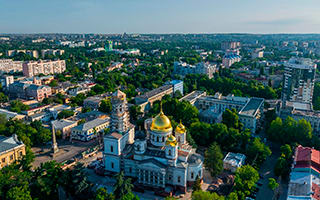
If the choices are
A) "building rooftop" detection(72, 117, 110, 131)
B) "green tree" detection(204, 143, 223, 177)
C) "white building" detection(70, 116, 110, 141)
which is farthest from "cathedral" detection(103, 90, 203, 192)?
"building rooftop" detection(72, 117, 110, 131)

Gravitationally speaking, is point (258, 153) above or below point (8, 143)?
below

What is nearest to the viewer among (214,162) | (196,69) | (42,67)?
(214,162)

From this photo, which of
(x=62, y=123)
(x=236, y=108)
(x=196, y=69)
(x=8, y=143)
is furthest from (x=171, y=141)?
(x=196, y=69)

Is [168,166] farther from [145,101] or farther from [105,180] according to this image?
[145,101]

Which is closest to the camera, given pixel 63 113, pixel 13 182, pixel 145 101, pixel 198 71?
pixel 13 182

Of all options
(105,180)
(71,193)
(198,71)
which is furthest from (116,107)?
(198,71)

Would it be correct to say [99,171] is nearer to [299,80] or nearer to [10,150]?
[10,150]

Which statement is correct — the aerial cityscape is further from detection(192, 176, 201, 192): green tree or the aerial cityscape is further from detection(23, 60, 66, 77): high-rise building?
detection(23, 60, 66, 77): high-rise building
